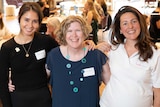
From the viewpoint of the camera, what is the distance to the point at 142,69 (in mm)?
1701

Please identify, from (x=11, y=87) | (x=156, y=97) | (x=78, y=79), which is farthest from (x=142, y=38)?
(x=11, y=87)

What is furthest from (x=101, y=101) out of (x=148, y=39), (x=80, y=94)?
(x=148, y=39)

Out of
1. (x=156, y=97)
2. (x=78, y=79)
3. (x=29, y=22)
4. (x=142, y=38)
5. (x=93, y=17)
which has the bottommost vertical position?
(x=93, y=17)

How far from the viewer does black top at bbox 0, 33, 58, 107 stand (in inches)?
74.9

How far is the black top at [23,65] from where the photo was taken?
190 centimetres

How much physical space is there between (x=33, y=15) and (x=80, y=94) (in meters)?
0.66

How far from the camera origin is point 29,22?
188cm

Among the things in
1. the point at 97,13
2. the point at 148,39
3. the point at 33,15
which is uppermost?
the point at 33,15

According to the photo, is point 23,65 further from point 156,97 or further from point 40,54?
point 156,97

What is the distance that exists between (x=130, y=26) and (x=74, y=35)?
0.37 m

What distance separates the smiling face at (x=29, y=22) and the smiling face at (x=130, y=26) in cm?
63

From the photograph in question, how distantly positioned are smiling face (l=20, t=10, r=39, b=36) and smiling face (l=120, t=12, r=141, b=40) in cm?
63

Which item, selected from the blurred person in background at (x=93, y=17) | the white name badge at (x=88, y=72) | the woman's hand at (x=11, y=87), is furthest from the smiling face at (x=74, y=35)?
the blurred person in background at (x=93, y=17)

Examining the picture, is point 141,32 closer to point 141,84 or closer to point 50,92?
point 141,84
